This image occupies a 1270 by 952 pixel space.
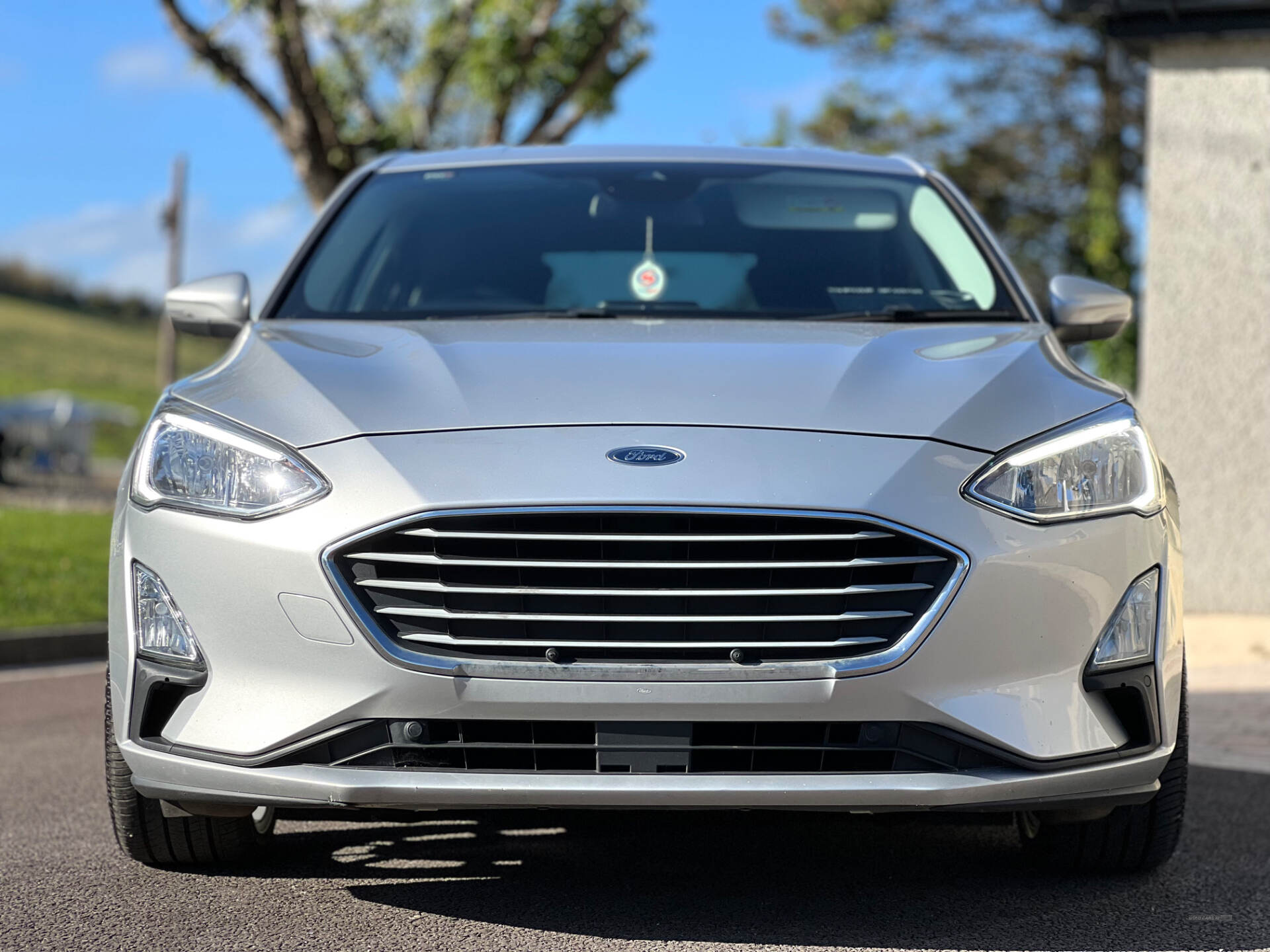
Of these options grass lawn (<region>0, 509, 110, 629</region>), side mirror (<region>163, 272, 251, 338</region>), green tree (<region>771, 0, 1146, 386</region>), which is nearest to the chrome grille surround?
side mirror (<region>163, 272, 251, 338</region>)

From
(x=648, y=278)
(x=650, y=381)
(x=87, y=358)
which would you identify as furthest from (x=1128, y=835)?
(x=87, y=358)

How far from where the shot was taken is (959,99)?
26.6 metres

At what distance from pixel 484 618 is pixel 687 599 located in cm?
36

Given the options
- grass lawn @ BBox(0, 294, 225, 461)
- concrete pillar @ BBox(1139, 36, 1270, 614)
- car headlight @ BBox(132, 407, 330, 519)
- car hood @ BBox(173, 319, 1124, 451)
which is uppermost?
car hood @ BBox(173, 319, 1124, 451)

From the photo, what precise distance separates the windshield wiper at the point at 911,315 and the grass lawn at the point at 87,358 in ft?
124

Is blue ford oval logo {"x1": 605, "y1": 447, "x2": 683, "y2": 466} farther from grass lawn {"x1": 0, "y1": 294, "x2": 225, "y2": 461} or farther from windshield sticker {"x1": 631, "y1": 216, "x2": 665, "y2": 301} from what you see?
grass lawn {"x1": 0, "y1": 294, "x2": 225, "y2": 461}

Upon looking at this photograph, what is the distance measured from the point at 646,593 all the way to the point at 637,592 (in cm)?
2

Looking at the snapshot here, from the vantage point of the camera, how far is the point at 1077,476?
307 cm

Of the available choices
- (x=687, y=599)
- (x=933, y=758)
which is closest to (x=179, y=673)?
(x=687, y=599)

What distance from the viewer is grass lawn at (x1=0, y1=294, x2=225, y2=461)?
150 ft

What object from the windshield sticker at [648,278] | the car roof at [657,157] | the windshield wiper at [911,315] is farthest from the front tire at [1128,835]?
the car roof at [657,157]

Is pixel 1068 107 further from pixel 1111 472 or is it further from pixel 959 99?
pixel 1111 472

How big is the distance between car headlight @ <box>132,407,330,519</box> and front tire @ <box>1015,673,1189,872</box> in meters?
1.68

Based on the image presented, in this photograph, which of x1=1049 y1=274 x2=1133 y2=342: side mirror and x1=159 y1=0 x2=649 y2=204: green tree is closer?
x1=1049 y1=274 x2=1133 y2=342: side mirror
